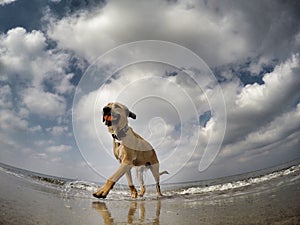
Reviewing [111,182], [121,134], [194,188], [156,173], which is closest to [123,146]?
[121,134]

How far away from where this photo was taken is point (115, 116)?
6.70 meters

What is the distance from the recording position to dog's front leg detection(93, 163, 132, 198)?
6211 millimetres

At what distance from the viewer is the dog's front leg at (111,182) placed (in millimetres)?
6211

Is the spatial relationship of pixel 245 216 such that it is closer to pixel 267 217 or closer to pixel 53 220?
pixel 267 217

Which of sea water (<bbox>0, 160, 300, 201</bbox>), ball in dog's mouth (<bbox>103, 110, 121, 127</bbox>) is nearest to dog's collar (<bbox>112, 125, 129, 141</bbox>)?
ball in dog's mouth (<bbox>103, 110, 121, 127</bbox>)

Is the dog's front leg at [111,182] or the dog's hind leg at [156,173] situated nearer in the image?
the dog's front leg at [111,182]

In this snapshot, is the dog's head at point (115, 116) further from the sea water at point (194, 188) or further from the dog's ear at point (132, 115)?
the sea water at point (194, 188)

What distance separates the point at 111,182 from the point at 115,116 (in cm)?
161

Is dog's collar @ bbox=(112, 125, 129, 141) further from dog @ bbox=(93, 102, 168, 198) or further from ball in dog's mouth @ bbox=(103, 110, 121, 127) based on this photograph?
ball in dog's mouth @ bbox=(103, 110, 121, 127)

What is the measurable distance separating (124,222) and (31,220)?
1.12m

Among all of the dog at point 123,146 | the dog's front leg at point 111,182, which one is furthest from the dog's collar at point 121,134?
the dog's front leg at point 111,182

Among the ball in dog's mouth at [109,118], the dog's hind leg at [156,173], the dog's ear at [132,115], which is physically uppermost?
the dog's ear at [132,115]

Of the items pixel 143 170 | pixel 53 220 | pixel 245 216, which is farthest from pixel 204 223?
pixel 143 170

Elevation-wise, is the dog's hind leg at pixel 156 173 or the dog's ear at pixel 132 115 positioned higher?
the dog's ear at pixel 132 115
